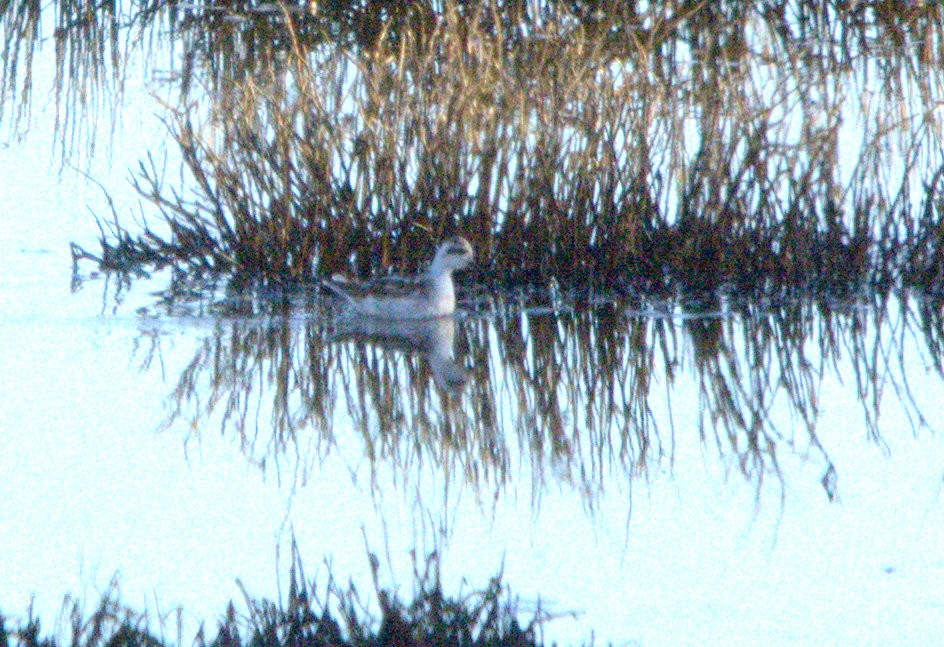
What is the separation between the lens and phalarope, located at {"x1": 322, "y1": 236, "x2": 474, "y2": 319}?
9.37m

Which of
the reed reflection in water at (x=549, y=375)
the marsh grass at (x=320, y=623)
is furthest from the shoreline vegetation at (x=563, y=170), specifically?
the marsh grass at (x=320, y=623)

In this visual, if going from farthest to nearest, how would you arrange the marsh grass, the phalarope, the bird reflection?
the phalarope
the bird reflection
the marsh grass

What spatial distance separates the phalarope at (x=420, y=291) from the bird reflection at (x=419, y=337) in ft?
0.23

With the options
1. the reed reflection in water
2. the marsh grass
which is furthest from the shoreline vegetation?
the marsh grass

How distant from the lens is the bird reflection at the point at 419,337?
8159mm

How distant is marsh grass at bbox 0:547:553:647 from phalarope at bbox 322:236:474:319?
14.2ft

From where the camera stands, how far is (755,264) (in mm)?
10375

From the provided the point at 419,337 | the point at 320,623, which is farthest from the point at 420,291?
the point at 320,623

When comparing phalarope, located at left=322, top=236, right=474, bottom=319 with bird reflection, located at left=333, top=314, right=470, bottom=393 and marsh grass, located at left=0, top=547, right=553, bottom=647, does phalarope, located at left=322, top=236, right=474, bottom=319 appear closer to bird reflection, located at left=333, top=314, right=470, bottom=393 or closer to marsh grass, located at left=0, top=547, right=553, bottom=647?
bird reflection, located at left=333, top=314, right=470, bottom=393

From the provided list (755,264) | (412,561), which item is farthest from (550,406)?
(755,264)

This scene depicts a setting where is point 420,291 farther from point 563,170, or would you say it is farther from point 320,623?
point 320,623

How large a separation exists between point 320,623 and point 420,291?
15.1 feet

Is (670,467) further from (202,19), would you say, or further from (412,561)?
(202,19)

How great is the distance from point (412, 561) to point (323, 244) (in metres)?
5.20
